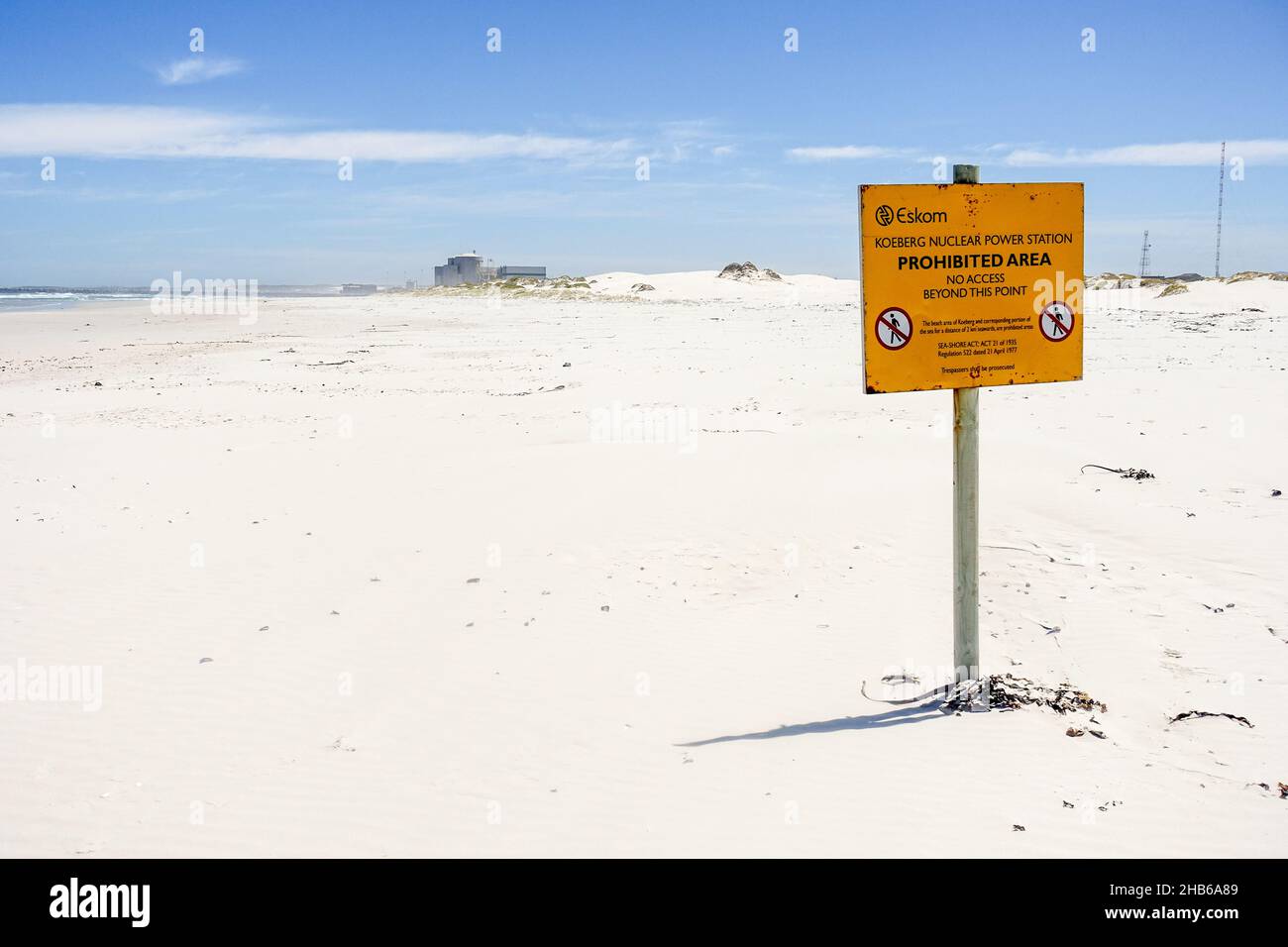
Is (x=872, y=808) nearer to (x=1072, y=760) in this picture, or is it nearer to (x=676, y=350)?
(x=1072, y=760)

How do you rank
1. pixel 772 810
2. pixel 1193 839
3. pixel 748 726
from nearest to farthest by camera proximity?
pixel 1193 839, pixel 772 810, pixel 748 726

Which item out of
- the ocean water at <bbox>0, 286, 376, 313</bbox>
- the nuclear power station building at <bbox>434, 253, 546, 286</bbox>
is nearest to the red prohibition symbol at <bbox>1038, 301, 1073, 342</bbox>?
the ocean water at <bbox>0, 286, 376, 313</bbox>

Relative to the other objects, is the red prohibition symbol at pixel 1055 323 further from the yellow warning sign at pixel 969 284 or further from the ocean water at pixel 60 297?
the ocean water at pixel 60 297

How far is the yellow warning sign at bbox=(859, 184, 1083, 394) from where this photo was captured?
15.9ft

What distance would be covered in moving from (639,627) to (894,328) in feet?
10.2

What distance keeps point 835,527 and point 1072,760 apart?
413 cm

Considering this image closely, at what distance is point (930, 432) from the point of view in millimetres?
12711

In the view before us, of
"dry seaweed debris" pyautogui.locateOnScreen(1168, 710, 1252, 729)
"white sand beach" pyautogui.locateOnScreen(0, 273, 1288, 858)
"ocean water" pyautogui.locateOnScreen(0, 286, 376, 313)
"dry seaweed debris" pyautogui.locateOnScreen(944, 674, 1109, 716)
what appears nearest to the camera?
"white sand beach" pyautogui.locateOnScreen(0, 273, 1288, 858)
